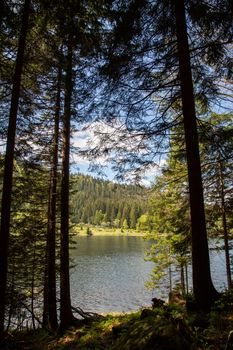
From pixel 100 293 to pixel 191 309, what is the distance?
21009 millimetres

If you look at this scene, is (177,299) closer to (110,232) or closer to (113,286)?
(113,286)

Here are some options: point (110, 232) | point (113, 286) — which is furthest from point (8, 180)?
point (110, 232)

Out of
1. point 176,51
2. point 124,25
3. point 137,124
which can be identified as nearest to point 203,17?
point 176,51

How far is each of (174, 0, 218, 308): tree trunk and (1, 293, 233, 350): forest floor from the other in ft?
1.10

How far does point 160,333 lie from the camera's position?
9.87 ft

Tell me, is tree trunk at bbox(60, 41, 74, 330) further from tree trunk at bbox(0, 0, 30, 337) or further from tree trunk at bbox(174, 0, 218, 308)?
tree trunk at bbox(174, 0, 218, 308)

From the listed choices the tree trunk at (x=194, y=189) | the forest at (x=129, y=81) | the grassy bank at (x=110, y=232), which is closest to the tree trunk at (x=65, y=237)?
the forest at (x=129, y=81)

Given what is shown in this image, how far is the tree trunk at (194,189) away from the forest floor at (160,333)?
0.34 meters

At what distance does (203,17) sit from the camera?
5.66 metres

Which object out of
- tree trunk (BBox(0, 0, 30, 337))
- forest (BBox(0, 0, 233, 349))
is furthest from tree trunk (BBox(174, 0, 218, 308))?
tree trunk (BBox(0, 0, 30, 337))

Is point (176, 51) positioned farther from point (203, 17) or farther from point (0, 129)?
point (0, 129)

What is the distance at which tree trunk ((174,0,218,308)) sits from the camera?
4.98m

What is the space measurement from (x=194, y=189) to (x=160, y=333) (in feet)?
9.53

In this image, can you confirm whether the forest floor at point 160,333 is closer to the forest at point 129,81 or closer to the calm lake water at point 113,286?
the forest at point 129,81
